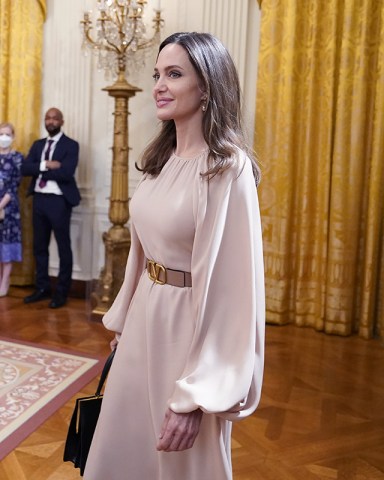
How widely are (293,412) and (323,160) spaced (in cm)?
241

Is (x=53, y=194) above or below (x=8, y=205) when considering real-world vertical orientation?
above

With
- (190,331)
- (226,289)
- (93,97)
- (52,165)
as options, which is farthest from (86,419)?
(93,97)

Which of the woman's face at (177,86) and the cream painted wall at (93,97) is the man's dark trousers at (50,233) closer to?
the cream painted wall at (93,97)

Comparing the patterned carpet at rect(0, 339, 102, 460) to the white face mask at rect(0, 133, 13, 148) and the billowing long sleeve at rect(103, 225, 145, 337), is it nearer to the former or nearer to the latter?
the billowing long sleeve at rect(103, 225, 145, 337)

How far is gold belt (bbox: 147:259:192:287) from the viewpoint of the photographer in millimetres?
1404

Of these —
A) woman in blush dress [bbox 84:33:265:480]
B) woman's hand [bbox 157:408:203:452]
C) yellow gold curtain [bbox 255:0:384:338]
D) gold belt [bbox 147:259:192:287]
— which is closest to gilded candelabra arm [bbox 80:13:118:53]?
yellow gold curtain [bbox 255:0:384:338]

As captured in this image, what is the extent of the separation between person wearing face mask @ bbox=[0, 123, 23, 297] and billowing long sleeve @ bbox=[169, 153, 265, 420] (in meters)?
4.48

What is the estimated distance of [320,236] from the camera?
4.89 m

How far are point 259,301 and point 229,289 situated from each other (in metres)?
0.08

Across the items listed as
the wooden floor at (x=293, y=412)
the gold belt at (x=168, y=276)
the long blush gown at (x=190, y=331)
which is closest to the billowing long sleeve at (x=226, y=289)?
the long blush gown at (x=190, y=331)

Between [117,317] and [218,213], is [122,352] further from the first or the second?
[218,213]

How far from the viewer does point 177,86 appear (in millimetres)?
1356

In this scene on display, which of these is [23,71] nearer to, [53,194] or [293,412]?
[53,194]

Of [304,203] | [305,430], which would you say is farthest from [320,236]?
[305,430]
